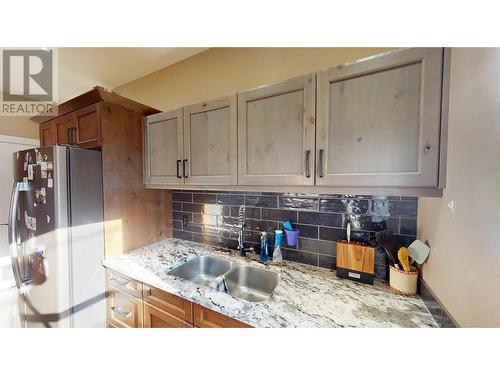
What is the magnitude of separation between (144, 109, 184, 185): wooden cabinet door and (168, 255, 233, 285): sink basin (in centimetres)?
62

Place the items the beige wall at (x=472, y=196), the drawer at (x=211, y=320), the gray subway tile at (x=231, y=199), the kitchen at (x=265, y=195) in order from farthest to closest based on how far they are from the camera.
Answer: the gray subway tile at (x=231, y=199) < the drawer at (x=211, y=320) < the kitchen at (x=265, y=195) < the beige wall at (x=472, y=196)

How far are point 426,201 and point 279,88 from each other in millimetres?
912

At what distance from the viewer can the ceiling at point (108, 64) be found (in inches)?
60.4

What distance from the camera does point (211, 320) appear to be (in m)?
0.89

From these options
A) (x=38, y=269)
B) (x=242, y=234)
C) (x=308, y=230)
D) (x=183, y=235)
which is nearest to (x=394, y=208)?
(x=308, y=230)

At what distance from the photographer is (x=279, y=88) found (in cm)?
97

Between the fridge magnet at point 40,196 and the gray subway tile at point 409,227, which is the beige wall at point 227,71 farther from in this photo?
the fridge magnet at point 40,196

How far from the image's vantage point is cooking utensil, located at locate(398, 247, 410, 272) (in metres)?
0.91

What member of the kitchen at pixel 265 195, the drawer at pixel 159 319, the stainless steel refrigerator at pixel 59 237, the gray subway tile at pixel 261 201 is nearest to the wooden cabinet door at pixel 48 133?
the kitchen at pixel 265 195

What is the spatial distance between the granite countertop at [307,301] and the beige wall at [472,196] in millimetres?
186

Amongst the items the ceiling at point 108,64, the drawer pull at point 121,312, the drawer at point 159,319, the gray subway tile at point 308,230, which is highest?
the ceiling at point 108,64

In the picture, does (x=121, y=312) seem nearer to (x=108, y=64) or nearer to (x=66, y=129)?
(x=66, y=129)
